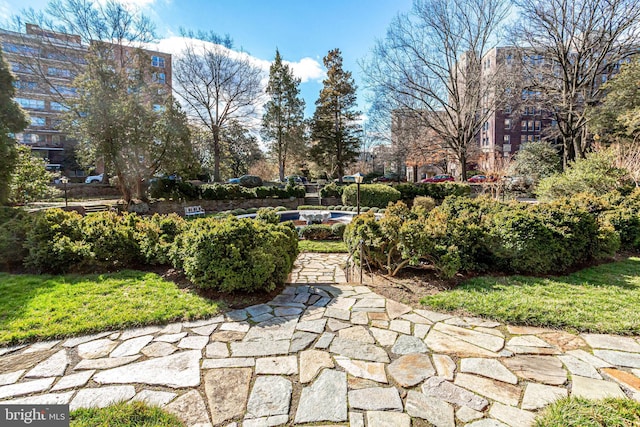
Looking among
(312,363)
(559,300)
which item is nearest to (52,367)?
→ (312,363)

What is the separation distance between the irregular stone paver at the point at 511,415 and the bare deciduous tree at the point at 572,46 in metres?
19.7

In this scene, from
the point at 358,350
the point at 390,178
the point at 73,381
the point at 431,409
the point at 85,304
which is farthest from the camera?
the point at 390,178

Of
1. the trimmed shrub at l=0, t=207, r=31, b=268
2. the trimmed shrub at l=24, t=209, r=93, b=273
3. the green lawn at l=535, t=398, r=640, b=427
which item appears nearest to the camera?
the green lawn at l=535, t=398, r=640, b=427

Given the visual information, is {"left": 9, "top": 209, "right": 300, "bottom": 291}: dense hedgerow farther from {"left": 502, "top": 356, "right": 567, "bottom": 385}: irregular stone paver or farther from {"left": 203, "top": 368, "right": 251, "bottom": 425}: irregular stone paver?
{"left": 502, "top": 356, "right": 567, "bottom": 385}: irregular stone paver

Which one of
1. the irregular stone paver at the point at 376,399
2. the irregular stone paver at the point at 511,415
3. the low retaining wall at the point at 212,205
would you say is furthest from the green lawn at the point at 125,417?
the low retaining wall at the point at 212,205

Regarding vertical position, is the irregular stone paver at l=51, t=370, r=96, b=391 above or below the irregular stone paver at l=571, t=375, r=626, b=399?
above

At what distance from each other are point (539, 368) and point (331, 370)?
1.77 m

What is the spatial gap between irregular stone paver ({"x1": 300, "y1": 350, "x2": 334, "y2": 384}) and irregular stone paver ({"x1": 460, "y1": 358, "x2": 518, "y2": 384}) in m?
1.16

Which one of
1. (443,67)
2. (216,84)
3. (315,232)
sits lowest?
(315,232)

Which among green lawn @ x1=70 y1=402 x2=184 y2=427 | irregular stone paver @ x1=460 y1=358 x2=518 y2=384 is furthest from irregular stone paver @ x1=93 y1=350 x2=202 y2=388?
irregular stone paver @ x1=460 y1=358 x2=518 y2=384

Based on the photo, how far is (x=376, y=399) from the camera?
211 centimetres

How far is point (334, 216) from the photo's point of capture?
1355 centimetres

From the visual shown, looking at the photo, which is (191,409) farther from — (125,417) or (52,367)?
(52,367)

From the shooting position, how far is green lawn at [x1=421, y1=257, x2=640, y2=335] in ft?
10.5
